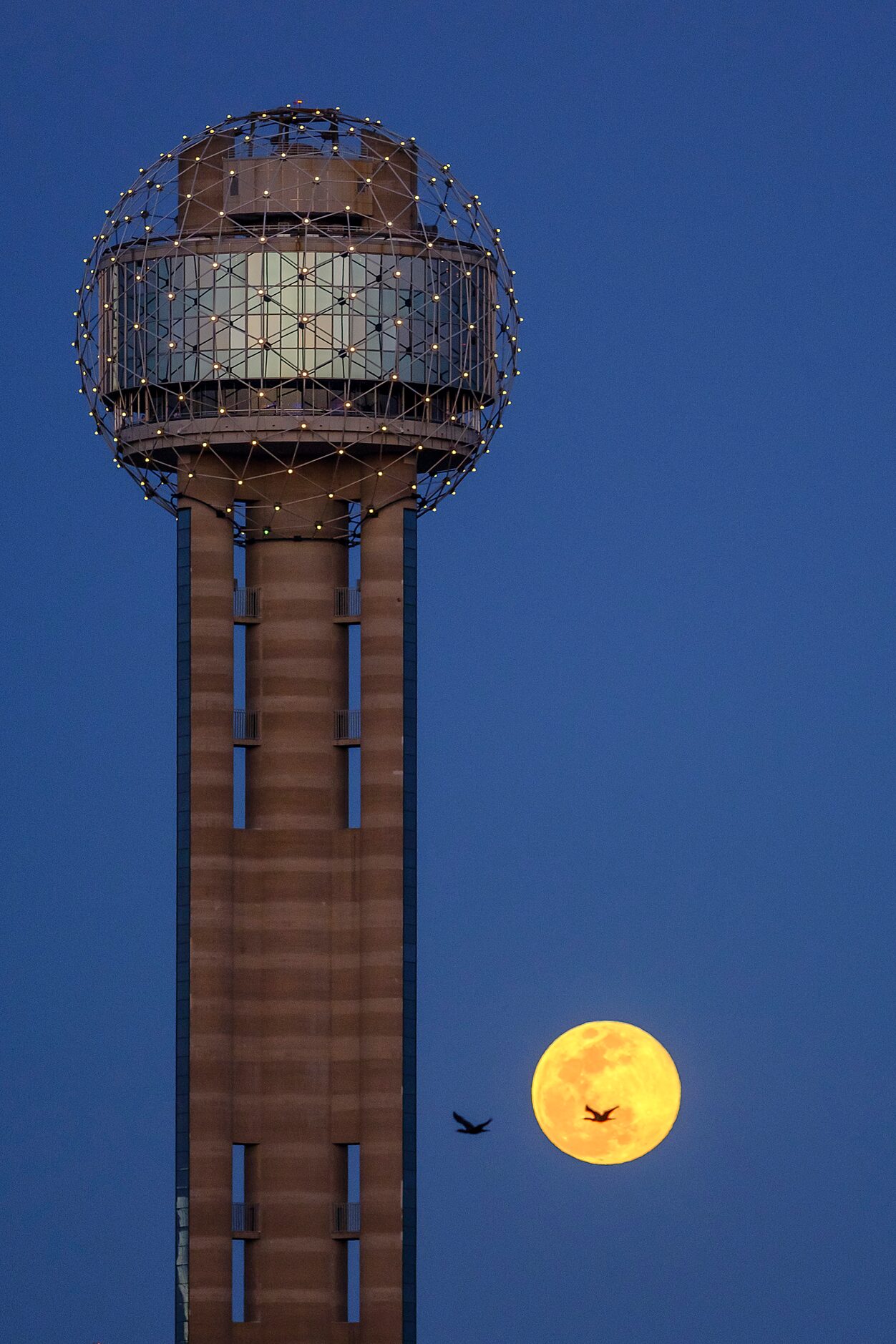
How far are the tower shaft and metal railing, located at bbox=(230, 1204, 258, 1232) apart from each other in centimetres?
6

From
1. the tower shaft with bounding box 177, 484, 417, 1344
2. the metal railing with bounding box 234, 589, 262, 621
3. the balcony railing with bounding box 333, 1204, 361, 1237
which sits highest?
the metal railing with bounding box 234, 589, 262, 621

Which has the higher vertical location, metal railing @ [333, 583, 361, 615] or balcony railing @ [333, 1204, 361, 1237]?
metal railing @ [333, 583, 361, 615]

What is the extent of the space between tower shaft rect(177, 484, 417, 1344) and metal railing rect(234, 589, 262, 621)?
0.37ft

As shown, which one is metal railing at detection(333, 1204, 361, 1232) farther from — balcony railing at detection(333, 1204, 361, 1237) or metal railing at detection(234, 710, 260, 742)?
metal railing at detection(234, 710, 260, 742)

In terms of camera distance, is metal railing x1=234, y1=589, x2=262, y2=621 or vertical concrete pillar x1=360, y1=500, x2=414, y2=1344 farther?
metal railing x1=234, y1=589, x2=262, y2=621

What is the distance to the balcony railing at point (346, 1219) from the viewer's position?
333 feet

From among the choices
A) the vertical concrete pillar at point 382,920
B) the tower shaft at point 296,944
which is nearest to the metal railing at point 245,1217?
the tower shaft at point 296,944

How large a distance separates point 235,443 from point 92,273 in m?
9.67

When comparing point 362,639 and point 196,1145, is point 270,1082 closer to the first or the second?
point 196,1145

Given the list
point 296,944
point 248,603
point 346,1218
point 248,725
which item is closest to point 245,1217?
point 346,1218

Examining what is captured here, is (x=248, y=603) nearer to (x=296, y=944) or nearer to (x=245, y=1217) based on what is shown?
(x=296, y=944)

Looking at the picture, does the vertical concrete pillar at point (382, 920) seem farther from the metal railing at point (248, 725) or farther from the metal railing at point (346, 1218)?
the metal railing at point (248, 725)

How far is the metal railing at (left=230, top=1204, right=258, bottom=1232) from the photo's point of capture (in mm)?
101188

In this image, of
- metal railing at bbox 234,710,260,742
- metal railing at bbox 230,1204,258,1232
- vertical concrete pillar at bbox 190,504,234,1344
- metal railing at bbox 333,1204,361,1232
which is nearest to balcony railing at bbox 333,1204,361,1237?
metal railing at bbox 333,1204,361,1232
